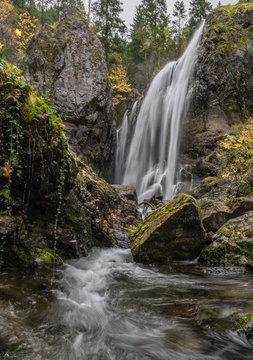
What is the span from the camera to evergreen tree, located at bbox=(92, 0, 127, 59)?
71.5 feet

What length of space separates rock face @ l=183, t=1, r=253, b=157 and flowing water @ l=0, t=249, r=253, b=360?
1221 cm

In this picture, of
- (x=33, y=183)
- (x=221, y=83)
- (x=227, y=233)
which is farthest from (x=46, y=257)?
(x=221, y=83)

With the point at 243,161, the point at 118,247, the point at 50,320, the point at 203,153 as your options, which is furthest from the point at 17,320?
the point at 203,153

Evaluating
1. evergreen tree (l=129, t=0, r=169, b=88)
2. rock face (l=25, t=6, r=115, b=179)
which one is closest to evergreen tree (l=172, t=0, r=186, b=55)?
evergreen tree (l=129, t=0, r=169, b=88)

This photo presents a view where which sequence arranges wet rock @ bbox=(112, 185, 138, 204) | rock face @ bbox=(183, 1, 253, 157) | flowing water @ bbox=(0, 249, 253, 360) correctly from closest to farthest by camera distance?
flowing water @ bbox=(0, 249, 253, 360), wet rock @ bbox=(112, 185, 138, 204), rock face @ bbox=(183, 1, 253, 157)

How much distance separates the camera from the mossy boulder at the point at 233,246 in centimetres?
441

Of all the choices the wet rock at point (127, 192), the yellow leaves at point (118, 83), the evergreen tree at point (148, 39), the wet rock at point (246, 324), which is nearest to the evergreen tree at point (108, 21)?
the yellow leaves at point (118, 83)

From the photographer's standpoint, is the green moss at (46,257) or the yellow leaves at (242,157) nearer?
the green moss at (46,257)

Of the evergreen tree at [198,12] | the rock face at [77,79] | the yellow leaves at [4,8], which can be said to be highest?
the evergreen tree at [198,12]

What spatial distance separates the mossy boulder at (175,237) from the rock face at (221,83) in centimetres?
1049

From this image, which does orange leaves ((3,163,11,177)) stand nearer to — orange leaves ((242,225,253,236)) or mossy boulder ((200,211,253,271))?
mossy boulder ((200,211,253,271))

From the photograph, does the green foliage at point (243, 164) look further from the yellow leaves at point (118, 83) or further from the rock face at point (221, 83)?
the yellow leaves at point (118, 83)

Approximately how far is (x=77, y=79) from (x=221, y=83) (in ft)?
30.6

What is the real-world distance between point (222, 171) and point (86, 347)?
10082 millimetres
